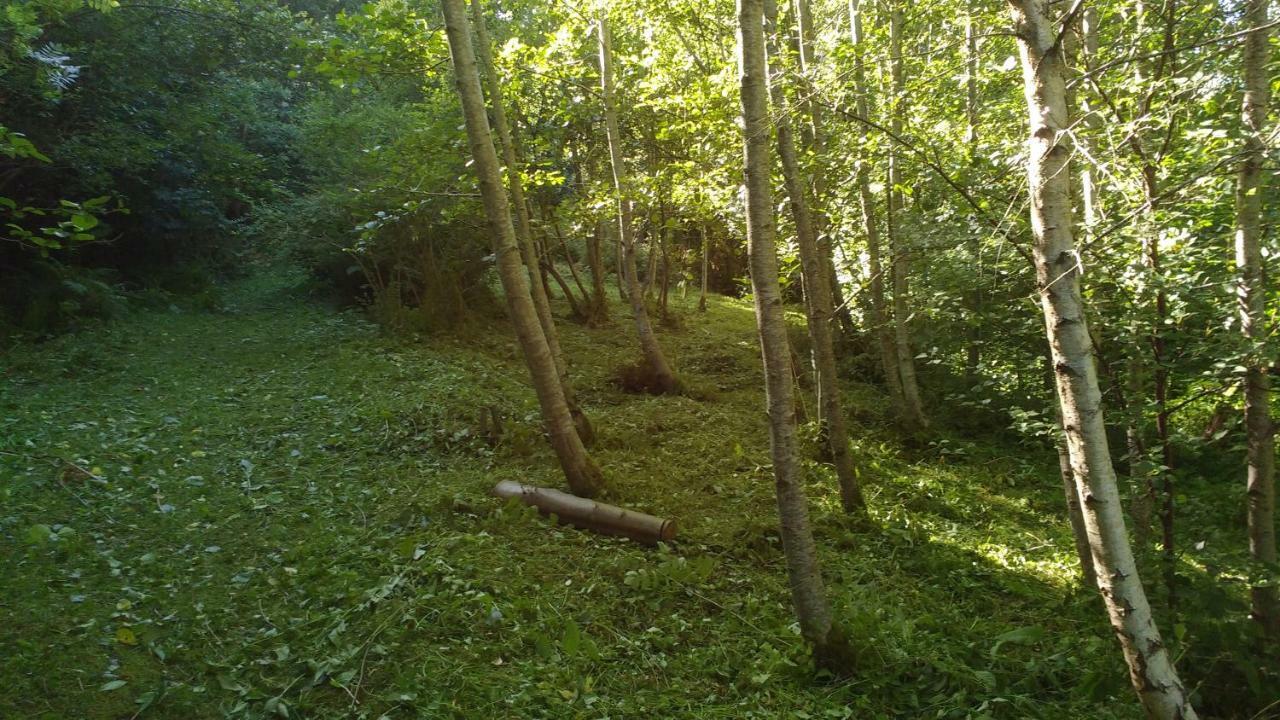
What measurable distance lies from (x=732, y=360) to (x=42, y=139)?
→ 487 inches

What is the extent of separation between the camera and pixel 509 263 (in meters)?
6.48

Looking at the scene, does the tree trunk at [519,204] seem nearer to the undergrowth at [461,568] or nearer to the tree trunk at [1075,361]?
the undergrowth at [461,568]

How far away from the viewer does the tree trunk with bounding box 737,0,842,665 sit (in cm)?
425

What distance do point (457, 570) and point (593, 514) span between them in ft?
Result: 4.91

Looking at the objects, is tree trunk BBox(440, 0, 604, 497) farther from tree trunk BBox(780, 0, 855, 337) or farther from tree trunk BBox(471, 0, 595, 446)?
tree trunk BBox(780, 0, 855, 337)

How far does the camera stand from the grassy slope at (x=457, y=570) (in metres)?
4.25

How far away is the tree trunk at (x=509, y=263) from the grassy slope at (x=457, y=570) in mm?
561

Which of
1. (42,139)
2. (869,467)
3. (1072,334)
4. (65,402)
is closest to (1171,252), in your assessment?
(1072,334)

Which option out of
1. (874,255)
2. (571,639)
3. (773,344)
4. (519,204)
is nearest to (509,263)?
(519,204)

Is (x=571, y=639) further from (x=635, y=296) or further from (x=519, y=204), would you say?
(x=635, y=296)

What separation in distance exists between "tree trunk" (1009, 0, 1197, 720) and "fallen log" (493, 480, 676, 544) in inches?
143

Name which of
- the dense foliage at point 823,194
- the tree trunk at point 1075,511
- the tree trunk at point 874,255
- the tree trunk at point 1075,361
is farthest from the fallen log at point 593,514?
the tree trunk at point 874,255

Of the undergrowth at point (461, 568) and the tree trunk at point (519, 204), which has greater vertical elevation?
the tree trunk at point (519, 204)

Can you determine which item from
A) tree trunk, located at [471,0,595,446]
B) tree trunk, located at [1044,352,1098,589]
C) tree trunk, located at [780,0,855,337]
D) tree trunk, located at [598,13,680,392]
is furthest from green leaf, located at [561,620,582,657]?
tree trunk, located at [598,13,680,392]
